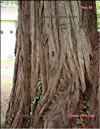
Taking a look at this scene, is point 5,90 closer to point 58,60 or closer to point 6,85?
point 6,85

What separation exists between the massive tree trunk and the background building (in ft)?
40.6

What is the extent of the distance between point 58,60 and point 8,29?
13.2 meters

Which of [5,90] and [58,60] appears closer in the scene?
[58,60]

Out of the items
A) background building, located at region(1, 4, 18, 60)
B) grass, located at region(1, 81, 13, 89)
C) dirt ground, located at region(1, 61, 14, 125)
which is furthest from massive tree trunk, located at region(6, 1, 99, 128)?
Answer: background building, located at region(1, 4, 18, 60)

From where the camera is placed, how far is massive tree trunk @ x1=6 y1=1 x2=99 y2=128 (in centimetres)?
385

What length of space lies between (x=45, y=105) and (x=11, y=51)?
13727 mm

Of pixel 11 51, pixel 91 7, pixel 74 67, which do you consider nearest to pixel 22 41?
pixel 74 67

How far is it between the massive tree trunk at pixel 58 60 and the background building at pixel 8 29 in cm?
1238

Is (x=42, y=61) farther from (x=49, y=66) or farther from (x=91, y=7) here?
(x=91, y=7)

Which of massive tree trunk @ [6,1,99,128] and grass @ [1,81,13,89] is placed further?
grass @ [1,81,13,89]

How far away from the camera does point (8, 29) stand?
16.4m

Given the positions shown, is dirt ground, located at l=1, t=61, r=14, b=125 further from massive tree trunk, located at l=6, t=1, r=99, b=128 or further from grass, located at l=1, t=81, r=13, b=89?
massive tree trunk, located at l=6, t=1, r=99, b=128

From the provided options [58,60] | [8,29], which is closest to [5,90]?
[58,60]

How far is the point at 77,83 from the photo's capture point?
3.86m
